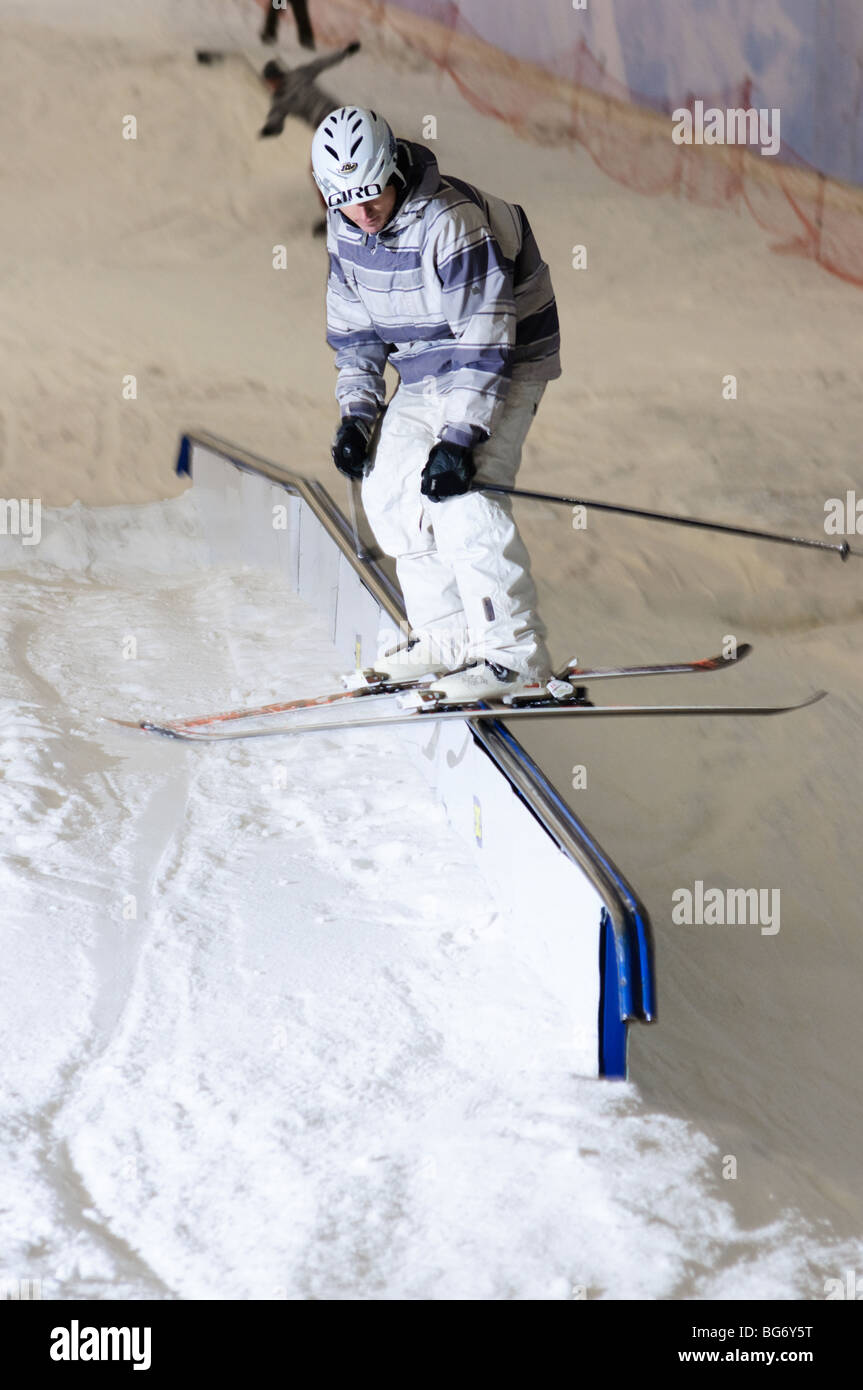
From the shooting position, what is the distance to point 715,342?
9.98 m

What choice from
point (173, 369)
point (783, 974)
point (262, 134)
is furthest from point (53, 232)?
point (783, 974)

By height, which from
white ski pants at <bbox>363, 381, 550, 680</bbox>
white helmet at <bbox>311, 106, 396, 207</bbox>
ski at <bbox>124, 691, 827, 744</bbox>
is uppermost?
white helmet at <bbox>311, 106, 396, 207</bbox>

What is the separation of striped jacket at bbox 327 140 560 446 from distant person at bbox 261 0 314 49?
40.0ft

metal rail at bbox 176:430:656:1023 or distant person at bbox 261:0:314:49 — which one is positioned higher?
distant person at bbox 261:0:314:49

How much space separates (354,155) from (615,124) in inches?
469

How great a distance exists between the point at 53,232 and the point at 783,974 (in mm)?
11118

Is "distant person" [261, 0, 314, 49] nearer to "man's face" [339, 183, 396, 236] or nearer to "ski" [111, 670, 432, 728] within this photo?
"man's face" [339, 183, 396, 236]

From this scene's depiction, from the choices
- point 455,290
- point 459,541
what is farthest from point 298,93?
point 459,541

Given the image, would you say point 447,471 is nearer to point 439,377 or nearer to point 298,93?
point 439,377

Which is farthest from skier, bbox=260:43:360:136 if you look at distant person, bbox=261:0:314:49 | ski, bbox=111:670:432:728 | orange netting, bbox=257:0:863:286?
ski, bbox=111:670:432:728

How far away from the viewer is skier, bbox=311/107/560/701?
306 cm

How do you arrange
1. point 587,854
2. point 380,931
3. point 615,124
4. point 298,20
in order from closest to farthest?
point 587,854
point 380,931
point 615,124
point 298,20

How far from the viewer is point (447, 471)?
3143 mm

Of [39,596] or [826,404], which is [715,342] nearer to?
[826,404]
